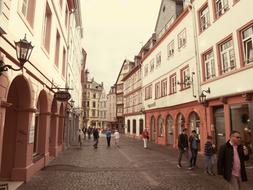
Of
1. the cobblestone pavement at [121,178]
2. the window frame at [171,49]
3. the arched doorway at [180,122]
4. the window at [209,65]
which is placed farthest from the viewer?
the window frame at [171,49]

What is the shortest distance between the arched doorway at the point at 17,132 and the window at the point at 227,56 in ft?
34.6

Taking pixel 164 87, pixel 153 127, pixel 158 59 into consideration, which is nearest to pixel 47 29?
pixel 164 87

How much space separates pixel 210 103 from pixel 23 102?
11.3 metres

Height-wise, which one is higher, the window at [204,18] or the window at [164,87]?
the window at [204,18]

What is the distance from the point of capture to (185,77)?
734 inches

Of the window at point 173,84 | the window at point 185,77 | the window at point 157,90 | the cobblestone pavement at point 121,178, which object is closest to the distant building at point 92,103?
the window at point 157,90

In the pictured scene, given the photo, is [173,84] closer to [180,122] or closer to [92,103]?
[180,122]

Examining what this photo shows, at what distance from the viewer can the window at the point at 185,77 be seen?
704 inches

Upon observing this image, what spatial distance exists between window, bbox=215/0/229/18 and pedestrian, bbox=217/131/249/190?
1021 cm

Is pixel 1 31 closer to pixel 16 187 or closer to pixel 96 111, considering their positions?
pixel 16 187

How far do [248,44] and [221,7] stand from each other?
3.74 m

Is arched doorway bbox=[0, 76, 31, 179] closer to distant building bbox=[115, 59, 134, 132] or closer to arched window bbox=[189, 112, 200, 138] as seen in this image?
arched window bbox=[189, 112, 200, 138]

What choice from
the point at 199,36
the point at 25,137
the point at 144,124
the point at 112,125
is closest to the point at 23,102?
the point at 25,137

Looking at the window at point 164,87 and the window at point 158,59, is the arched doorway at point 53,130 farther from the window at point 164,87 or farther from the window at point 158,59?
the window at point 158,59
